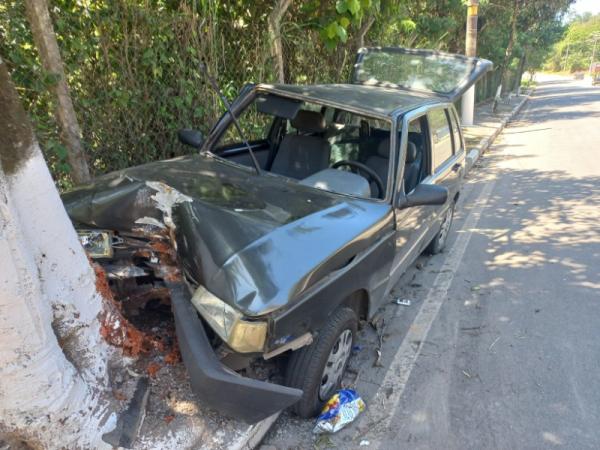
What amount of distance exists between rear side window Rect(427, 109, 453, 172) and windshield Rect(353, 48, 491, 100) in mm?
300

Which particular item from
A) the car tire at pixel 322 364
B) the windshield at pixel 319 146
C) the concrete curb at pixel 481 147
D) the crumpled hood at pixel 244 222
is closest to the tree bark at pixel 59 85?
the crumpled hood at pixel 244 222

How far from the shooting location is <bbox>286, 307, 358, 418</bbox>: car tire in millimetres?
2402

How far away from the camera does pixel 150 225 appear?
102 inches

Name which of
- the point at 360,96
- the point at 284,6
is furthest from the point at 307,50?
the point at 360,96

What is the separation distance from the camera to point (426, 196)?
2.97m

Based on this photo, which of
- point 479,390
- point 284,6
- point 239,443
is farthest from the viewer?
point 284,6

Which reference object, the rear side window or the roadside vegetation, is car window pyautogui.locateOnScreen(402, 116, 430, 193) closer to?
the rear side window

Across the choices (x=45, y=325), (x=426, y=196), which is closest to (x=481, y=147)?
(x=426, y=196)

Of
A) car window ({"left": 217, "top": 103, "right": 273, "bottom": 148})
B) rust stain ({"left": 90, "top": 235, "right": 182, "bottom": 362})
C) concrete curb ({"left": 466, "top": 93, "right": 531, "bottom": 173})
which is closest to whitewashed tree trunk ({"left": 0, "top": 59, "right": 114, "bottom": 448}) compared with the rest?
rust stain ({"left": 90, "top": 235, "right": 182, "bottom": 362})

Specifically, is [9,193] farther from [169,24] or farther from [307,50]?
[307,50]

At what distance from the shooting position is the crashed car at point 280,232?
2.05m

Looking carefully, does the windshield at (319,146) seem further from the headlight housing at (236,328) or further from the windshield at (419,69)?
the headlight housing at (236,328)

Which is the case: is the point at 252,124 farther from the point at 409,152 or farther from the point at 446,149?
the point at 409,152

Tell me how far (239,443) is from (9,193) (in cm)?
153
